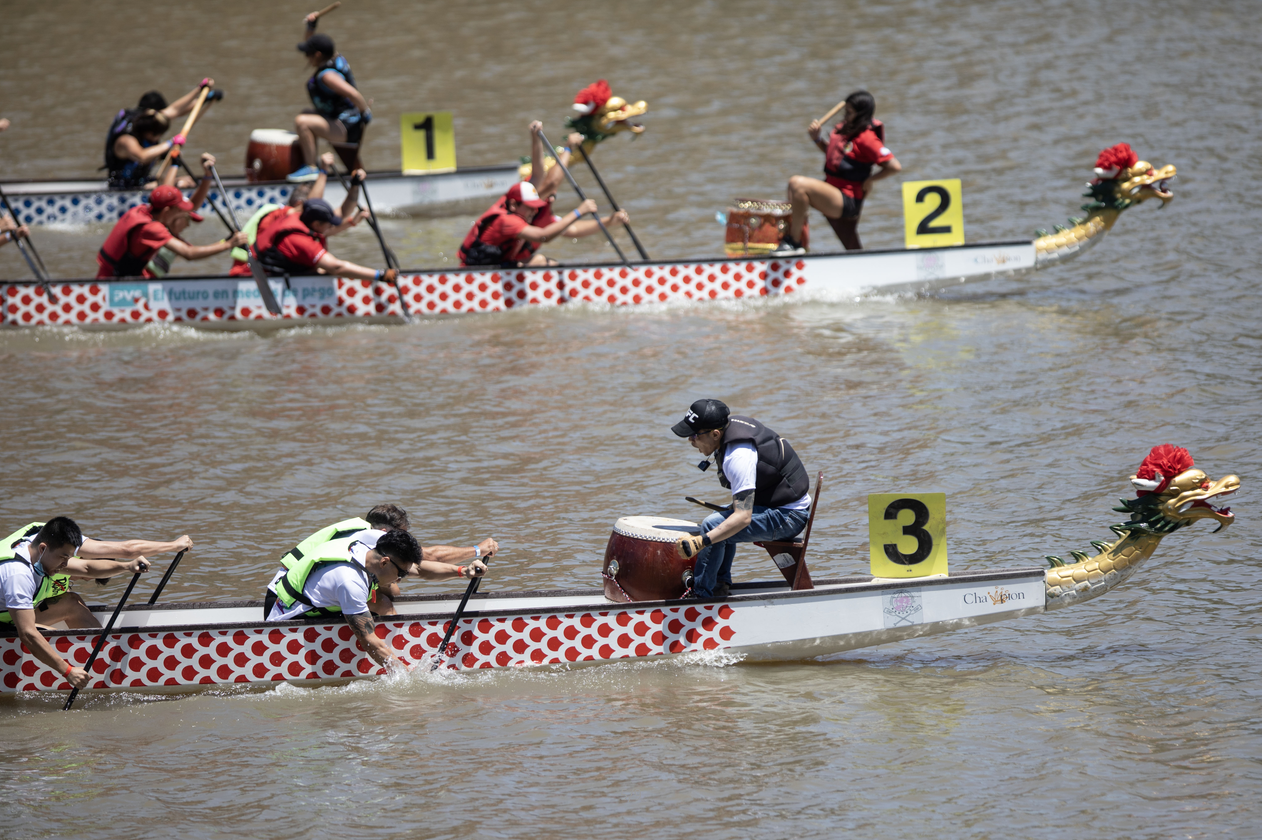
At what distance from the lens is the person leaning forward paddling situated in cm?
721

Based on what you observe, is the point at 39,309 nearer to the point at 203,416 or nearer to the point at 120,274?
the point at 120,274

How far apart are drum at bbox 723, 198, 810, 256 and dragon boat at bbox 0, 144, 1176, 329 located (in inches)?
9.4

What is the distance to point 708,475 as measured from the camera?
10242mm

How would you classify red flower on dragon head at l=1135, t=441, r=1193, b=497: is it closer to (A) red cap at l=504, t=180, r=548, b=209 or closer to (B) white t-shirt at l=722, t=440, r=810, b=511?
(B) white t-shirt at l=722, t=440, r=810, b=511

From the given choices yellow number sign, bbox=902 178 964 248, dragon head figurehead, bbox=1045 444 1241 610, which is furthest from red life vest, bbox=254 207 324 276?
dragon head figurehead, bbox=1045 444 1241 610

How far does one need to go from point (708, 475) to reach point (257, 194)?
809cm

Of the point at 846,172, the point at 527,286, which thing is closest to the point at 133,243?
the point at 527,286

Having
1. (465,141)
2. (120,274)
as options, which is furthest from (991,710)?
(465,141)

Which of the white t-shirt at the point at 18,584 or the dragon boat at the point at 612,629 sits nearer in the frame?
the white t-shirt at the point at 18,584

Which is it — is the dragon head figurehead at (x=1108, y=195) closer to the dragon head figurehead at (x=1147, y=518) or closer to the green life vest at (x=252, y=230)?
the dragon head figurehead at (x=1147, y=518)

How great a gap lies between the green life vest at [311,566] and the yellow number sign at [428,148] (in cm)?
948

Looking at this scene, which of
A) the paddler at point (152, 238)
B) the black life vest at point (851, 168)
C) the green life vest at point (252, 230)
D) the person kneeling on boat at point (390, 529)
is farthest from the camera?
the black life vest at point (851, 168)

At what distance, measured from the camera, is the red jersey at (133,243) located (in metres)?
12.8

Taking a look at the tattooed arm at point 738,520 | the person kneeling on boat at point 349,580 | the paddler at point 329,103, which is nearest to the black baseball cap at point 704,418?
the tattooed arm at point 738,520
